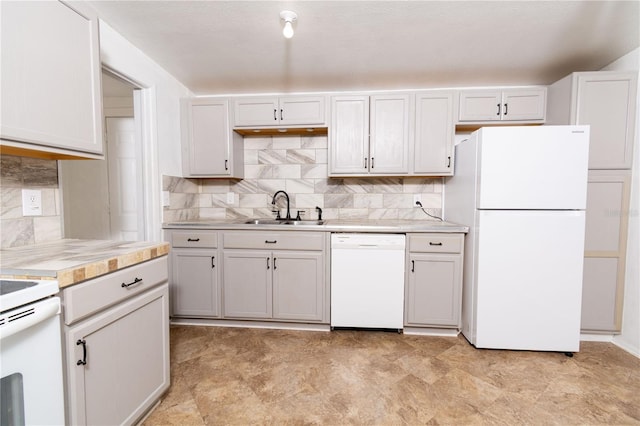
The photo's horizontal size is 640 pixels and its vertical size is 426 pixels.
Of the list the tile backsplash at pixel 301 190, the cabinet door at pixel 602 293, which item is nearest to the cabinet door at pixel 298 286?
the tile backsplash at pixel 301 190

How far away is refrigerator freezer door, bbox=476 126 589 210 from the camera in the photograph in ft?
6.63

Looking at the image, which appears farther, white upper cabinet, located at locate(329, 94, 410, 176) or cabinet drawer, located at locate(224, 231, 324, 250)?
white upper cabinet, located at locate(329, 94, 410, 176)

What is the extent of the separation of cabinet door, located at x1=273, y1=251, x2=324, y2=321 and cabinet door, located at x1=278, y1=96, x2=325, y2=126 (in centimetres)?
124

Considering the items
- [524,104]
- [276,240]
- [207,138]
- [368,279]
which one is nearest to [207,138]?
[207,138]

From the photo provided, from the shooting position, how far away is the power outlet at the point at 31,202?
147 cm

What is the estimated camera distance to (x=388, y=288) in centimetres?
242

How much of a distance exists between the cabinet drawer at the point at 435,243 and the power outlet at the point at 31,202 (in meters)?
2.42

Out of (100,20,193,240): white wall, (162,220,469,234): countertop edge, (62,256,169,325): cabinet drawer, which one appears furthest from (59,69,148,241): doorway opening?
(62,256,169,325): cabinet drawer

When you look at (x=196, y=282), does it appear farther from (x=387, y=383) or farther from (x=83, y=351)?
(x=387, y=383)

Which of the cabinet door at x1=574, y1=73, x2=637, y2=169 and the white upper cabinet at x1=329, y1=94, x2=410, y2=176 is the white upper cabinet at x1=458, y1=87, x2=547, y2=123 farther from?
the white upper cabinet at x1=329, y1=94, x2=410, y2=176

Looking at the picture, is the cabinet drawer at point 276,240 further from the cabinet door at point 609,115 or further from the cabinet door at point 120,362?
the cabinet door at point 609,115

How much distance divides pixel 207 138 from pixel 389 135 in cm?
175

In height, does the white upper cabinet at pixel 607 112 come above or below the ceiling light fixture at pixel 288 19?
below

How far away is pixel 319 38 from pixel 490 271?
2.09 metres
